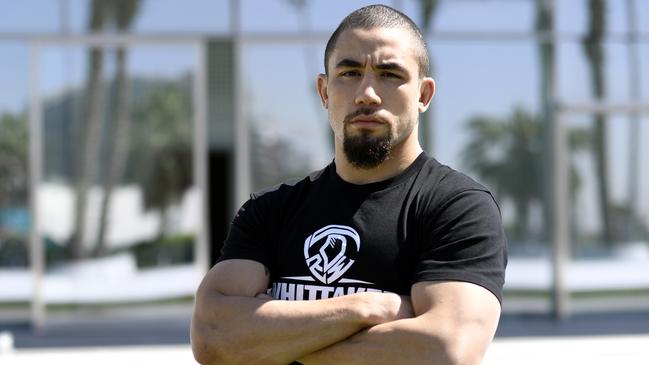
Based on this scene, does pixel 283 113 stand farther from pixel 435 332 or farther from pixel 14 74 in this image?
pixel 435 332

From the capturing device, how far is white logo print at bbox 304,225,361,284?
2.33 meters

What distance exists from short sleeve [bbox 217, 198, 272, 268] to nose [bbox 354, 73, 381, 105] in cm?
42

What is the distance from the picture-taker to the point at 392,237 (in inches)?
91.4

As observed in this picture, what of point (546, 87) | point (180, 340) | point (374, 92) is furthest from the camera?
point (546, 87)

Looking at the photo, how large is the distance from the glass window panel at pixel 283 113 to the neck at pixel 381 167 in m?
6.94

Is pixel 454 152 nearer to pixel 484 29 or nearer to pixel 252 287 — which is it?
pixel 484 29

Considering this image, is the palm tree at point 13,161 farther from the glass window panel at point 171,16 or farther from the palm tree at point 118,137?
the glass window panel at point 171,16

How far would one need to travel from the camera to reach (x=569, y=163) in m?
9.70

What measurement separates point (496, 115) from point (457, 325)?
7518 mm

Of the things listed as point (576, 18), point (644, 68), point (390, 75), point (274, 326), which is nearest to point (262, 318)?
point (274, 326)

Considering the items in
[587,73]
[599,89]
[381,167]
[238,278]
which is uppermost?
[587,73]

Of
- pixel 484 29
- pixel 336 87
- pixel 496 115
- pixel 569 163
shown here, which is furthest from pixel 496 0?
pixel 336 87

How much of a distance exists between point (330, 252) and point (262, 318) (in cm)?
23

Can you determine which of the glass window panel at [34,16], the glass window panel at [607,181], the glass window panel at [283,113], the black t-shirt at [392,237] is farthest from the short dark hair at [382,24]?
the glass window panel at [607,181]
